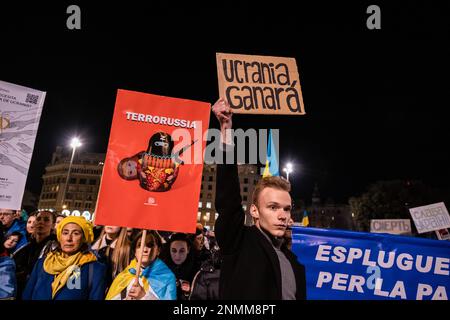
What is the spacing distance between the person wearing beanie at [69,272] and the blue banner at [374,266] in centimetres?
267

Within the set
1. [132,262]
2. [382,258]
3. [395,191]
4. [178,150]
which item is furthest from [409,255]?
[395,191]

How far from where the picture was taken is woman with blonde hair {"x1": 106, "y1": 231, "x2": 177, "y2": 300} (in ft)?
12.9

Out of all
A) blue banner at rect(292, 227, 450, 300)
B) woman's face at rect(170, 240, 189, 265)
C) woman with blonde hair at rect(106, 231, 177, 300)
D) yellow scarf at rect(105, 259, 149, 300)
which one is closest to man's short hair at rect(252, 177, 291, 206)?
woman with blonde hair at rect(106, 231, 177, 300)

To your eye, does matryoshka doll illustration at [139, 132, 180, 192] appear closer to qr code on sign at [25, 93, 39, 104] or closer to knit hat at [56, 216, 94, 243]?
knit hat at [56, 216, 94, 243]

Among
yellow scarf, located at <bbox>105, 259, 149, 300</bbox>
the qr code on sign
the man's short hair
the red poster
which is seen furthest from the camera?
the qr code on sign

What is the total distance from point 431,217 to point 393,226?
239 centimetres

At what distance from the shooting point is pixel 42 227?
215 inches

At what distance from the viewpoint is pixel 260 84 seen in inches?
154

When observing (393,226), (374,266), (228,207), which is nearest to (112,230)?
(228,207)

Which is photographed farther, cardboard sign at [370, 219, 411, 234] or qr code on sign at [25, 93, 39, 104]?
cardboard sign at [370, 219, 411, 234]

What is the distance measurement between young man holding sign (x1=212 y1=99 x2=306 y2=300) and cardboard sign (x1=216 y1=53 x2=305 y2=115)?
137 centimetres

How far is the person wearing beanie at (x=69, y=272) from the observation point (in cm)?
381
